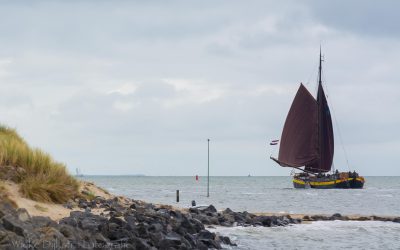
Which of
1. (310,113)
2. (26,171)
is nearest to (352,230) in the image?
(26,171)

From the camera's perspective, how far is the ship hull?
319 ft

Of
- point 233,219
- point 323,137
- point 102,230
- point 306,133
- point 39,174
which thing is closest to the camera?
point 102,230

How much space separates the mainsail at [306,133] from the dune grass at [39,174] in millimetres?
69164

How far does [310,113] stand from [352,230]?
205ft

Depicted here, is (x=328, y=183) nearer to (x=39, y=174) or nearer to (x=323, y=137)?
(x=323, y=137)

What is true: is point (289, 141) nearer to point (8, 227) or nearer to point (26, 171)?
point (26, 171)

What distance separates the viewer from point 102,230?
17.0 m

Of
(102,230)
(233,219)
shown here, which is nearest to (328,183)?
(233,219)

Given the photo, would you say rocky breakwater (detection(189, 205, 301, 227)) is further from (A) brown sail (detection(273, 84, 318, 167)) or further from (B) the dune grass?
(A) brown sail (detection(273, 84, 318, 167))

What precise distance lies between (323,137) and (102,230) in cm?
7694

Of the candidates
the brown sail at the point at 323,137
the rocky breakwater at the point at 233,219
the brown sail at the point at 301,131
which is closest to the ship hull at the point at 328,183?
the brown sail at the point at 323,137

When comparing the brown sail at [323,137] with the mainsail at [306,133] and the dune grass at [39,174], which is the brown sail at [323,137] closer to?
the mainsail at [306,133]

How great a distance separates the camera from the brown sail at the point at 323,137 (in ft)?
300

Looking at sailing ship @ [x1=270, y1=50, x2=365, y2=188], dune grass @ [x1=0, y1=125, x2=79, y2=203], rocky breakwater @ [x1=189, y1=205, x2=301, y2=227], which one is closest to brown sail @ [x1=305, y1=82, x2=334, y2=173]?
sailing ship @ [x1=270, y1=50, x2=365, y2=188]
